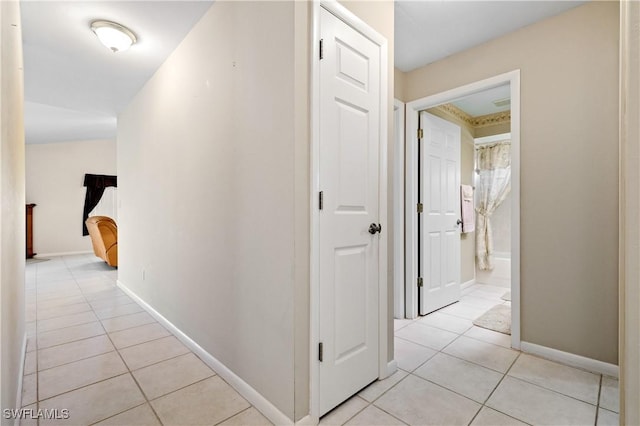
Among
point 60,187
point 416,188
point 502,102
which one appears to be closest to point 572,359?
point 416,188

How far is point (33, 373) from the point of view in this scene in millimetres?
1935

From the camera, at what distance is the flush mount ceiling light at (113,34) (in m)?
2.16

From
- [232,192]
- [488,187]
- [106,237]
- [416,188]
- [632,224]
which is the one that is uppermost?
[488,187]

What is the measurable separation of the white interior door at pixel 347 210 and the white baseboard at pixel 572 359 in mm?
1303

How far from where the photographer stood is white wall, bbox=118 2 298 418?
4.77ft

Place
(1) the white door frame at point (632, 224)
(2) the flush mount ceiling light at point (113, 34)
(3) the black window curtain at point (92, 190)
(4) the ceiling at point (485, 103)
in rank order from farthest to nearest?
(3) the black window curtain at point (92, 190)
(4) the ceiling at point (485, 103)
(2) the flush mount ceiling light at point (113, 34)
(1) the white door frame at point (632, 224)

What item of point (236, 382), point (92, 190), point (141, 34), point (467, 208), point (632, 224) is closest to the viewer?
point (632, 224)

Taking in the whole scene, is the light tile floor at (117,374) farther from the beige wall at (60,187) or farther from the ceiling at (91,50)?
the beige wall at (60,187)

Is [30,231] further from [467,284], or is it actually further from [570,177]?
[570,177]

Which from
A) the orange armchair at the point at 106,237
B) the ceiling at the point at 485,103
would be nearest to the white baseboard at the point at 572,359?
the ceiling at the point at 485,103

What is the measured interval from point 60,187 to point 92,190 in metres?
0.58

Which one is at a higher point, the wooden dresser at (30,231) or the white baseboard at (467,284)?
the wooden dresser at (30,231)

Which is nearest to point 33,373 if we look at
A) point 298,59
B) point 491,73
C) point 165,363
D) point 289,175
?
point 165,363

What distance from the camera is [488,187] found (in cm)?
473
